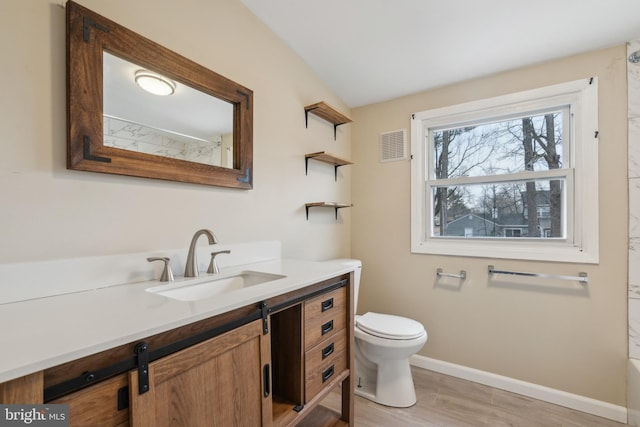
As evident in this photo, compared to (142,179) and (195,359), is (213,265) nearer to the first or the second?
(142,179)

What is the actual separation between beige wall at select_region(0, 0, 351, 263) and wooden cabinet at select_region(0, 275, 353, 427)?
1.89 ft

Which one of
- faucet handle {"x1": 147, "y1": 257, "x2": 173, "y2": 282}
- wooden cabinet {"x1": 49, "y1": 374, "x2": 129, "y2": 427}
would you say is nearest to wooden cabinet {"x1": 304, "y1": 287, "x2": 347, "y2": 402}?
faucet handle {"x1": 147, "y1": 257, "x2": 173, "y2": 282}

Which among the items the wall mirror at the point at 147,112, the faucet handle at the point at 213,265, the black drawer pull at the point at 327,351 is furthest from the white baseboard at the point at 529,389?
the wall mirror at the point at 147,112

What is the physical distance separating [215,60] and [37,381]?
1479 millimetres

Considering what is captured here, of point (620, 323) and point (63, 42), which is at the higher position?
point (63, 42)

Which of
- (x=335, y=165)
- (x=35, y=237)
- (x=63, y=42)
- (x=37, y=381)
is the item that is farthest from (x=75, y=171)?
(x=335, y=165)

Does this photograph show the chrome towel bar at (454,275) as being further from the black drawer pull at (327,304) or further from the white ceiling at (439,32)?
the white ceiling at (439,32)

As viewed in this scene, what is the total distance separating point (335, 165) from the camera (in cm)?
242

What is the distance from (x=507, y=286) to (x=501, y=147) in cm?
98

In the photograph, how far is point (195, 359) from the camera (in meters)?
0.82

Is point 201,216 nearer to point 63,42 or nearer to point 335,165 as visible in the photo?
point 63,42

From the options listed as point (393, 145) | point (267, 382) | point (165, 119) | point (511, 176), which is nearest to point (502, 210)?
point (511, 176)

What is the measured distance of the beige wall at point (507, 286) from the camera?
1702 millimetres

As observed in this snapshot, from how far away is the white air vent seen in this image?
2.38 metres
